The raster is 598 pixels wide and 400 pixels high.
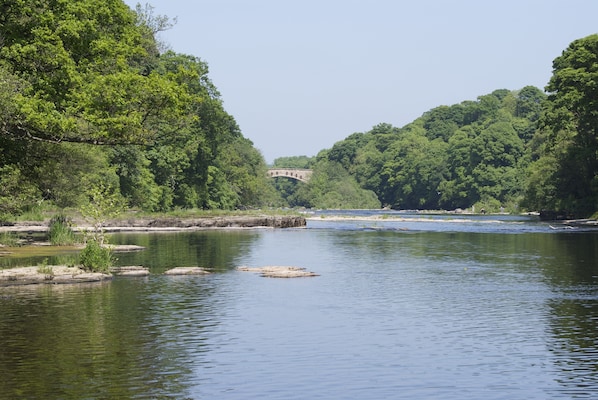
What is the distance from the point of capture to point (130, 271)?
4366cm

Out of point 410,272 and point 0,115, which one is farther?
point 410,272

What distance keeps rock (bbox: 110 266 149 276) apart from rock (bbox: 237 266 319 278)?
19.1ft

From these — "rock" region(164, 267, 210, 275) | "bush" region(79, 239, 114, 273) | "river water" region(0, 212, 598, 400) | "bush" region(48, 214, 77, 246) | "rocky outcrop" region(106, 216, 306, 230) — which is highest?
"rocky outcrop" region(106, 216, 306, 230)

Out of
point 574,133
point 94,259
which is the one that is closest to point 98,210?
point 94,259

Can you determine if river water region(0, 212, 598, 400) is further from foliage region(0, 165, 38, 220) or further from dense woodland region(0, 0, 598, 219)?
dense woodland region(0, 0, 598, 219)

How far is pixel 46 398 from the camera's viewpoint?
63.2 feet

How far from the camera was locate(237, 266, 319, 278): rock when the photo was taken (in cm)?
4456

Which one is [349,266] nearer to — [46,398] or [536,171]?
[46,398]

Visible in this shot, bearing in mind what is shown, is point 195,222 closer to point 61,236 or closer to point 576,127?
point 61,236

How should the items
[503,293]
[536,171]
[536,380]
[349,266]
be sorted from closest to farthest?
[536,380], [503,293], [349,266], [536,171]

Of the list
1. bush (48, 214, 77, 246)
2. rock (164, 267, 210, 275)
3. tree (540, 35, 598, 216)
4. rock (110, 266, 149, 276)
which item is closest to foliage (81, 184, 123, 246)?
rock (110, 266, 149, 276)

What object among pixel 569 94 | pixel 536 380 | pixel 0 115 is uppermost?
pixel 569 94

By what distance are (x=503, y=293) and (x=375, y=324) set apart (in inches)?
409

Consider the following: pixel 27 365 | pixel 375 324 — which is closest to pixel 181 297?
pixel 375 324
